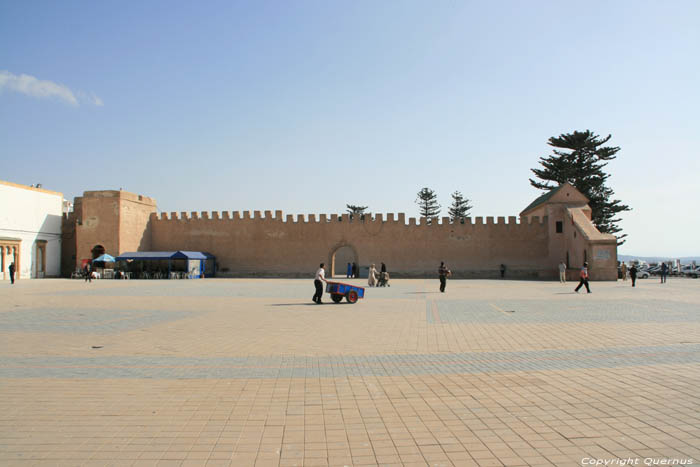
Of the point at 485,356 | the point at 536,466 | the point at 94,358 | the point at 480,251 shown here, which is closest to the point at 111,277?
the point at 480,251

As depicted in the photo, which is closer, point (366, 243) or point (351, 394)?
point (351, 394)

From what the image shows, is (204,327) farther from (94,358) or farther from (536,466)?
(536,466)

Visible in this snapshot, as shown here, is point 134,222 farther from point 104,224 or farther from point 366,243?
point 366,243

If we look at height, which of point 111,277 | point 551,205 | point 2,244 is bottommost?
point 111,277

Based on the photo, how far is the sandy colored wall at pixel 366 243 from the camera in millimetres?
33656

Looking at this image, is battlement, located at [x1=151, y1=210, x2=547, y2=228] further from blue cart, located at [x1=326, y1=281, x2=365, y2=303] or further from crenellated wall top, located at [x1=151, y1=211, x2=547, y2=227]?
blue cart, located at [x1=326, y1=281, x2=365, y2=303]

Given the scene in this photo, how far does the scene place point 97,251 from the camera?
33656mm

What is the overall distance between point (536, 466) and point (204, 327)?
710 centimetres

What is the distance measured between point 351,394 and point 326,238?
30066mm

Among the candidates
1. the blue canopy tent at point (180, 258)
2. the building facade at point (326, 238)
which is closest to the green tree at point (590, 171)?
the building facade at point (326, 238)

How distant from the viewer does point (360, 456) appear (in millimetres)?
3195

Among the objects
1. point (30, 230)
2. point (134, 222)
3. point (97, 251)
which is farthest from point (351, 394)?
point (30, 230)

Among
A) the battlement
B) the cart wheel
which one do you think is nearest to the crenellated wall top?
the battlement

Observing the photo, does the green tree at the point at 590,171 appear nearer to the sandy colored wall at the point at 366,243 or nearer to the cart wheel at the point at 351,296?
the sandy colored wall at the point at 366,243
